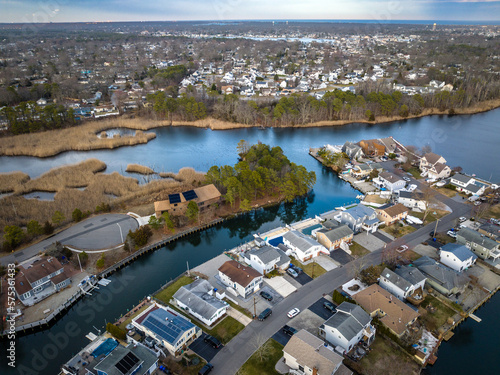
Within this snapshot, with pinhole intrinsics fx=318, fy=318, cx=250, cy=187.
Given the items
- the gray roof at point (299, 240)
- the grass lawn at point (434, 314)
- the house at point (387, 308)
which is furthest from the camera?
the gray roof at point (299, 240)

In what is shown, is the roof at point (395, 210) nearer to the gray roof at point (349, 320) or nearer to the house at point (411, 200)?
the house at point (411, 200)

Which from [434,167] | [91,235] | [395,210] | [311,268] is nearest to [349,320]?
[311,268]

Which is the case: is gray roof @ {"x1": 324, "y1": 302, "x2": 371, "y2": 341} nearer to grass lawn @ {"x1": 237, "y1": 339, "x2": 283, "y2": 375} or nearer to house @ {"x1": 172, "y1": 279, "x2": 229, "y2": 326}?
grass lawn @ {"x1": 237, "y1": 339, "x2": 283, "y2": 375}

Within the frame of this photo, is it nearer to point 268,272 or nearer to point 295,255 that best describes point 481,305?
point 295,255

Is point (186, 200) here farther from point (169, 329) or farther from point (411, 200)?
point (411, 200)

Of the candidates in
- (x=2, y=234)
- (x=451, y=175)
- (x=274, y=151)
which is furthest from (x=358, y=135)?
(x=2, y=234)

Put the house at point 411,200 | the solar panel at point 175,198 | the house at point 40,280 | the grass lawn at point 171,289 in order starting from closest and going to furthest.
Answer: the house at point 40,280 → the grass lawn at point 171,289 → the solar panel at point 175,198 → the house at point 411,200

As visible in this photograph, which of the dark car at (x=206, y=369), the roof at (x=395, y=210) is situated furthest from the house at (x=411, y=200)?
the dark car at (x=206, y=369)

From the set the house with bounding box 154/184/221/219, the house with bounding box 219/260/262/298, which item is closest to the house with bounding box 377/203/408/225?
the house with bounding box 219/260/262/298
